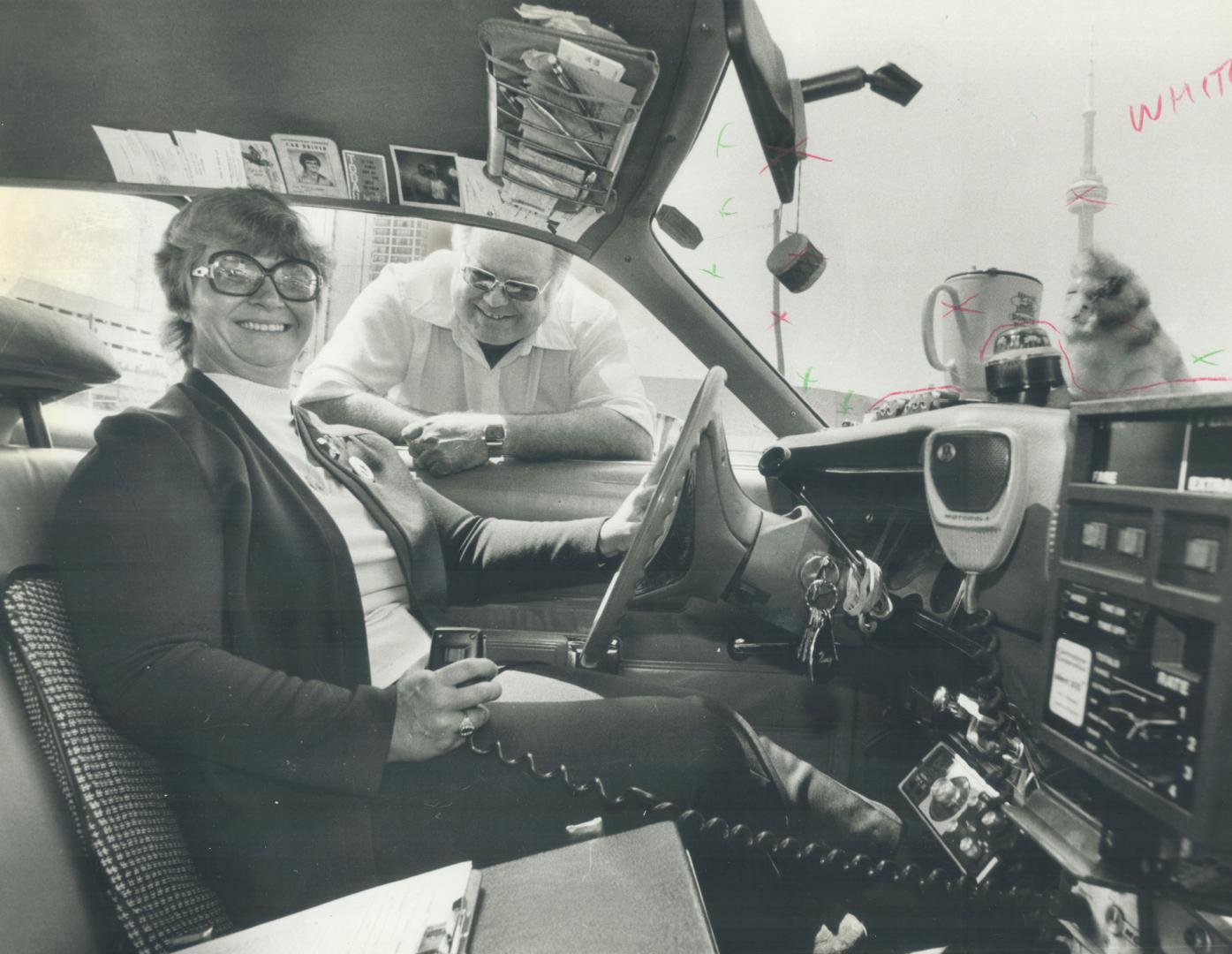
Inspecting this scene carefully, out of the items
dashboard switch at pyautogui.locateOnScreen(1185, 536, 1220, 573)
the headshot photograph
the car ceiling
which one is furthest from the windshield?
dashboard switch at pyautogui.locateOnScreen(1185, 536, 1220, 573)

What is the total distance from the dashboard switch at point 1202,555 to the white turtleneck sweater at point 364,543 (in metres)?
0.91

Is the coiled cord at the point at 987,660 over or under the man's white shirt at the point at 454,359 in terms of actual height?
under

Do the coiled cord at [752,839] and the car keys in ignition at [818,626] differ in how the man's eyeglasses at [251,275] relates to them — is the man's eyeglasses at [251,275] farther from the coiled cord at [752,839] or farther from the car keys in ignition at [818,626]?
the car keys in ignition at [818,626]

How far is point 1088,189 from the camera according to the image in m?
0.97

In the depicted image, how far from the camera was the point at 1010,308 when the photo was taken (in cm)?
100

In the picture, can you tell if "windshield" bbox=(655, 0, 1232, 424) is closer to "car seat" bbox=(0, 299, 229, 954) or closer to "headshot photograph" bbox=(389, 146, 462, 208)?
"headshot photograph" bbox=(389, 146, 462, 208)

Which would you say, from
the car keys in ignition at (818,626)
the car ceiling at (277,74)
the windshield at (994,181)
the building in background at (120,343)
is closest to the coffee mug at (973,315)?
the windshield at (994,181)

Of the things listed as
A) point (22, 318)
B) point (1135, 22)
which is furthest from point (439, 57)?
point (1135, 22)

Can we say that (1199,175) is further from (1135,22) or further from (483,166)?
(483,166)

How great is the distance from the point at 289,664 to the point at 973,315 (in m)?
1.01

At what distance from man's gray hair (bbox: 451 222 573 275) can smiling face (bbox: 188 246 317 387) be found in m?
0.25

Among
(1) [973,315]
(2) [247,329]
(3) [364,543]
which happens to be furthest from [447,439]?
(1) [973,315]

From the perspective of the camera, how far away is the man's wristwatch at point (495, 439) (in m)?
1.20

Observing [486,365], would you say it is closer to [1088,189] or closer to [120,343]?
[120,343]
